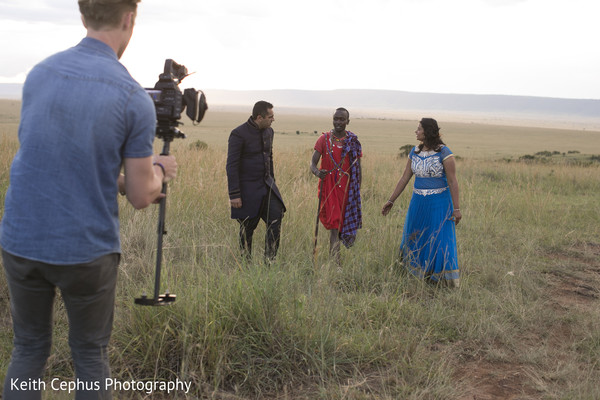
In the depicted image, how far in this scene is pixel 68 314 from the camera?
229cm

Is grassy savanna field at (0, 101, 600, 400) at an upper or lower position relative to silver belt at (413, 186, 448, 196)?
lower

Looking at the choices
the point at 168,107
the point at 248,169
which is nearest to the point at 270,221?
the point at 248,169

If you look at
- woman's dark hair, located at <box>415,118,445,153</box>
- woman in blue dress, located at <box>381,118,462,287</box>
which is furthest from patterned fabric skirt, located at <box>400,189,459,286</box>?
woman's dark hair, located at <box>415,118,445,153</box>

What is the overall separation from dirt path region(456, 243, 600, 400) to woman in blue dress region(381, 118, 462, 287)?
1.03 meters

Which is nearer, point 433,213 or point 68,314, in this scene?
point 68,314

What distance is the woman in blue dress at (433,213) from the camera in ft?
18.9

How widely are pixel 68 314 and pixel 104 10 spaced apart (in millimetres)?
1167

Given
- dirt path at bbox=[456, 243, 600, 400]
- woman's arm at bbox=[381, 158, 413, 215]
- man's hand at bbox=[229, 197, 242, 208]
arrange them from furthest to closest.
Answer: woman's arm at bbox=[381, 158, 413, 215] → man's hand at bbox=[229, 197, 242, 208] → dirt path at bbox=[456, 243, 600, 400]

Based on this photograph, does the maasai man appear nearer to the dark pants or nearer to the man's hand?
the dark pants

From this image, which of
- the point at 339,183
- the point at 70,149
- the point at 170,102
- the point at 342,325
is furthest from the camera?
the point at 339,183

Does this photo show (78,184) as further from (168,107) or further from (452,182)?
(452,182)

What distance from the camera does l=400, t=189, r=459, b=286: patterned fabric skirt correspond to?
18.8ft

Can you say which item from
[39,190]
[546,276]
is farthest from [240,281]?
[546,276]

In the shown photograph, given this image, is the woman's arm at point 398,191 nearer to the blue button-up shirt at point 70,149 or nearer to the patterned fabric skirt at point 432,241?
the patterned fabric skirt at point 432,241
